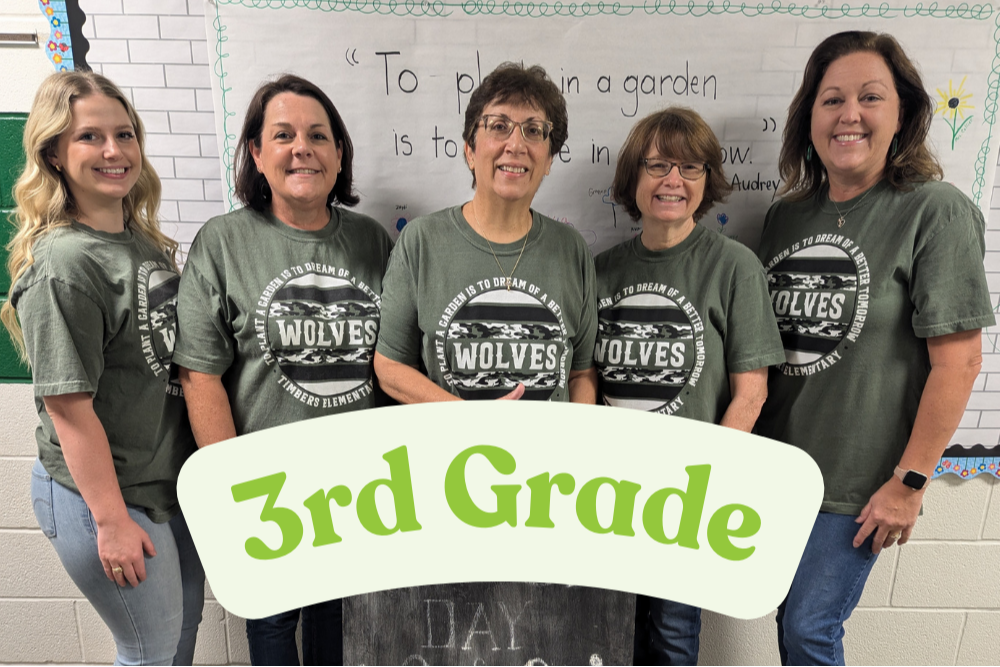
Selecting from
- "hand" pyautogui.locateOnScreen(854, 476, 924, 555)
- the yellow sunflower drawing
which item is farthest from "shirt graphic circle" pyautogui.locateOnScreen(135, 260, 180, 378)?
the yellow sunflower drawing

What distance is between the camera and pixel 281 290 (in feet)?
4.16

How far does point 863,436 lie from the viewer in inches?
52.1

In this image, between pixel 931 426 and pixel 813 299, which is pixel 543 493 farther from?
pixel 931 426

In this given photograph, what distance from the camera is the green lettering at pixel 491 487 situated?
1125 mm

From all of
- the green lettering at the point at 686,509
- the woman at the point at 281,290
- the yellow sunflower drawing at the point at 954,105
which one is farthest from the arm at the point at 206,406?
the yellow sunflower drawing at the point at 954,105

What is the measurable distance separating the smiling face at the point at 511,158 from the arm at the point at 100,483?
91 cm

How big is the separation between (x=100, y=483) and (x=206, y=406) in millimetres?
237

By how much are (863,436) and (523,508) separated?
0.80 metres

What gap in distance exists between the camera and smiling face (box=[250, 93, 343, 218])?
1.23 meters

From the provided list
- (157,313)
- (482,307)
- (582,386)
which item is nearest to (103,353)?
(157,313)

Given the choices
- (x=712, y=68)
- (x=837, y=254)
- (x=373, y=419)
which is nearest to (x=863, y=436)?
(x=837, y=254)

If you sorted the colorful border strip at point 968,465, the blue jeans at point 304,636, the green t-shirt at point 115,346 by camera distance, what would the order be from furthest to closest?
the colorful border strip at point 968,465 → the blue jeans at point 304,636 → the green t-shirt at point 115,346

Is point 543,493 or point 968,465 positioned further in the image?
point 968,465

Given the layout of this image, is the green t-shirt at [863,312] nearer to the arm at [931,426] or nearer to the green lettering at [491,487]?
the arm at [931,426]
